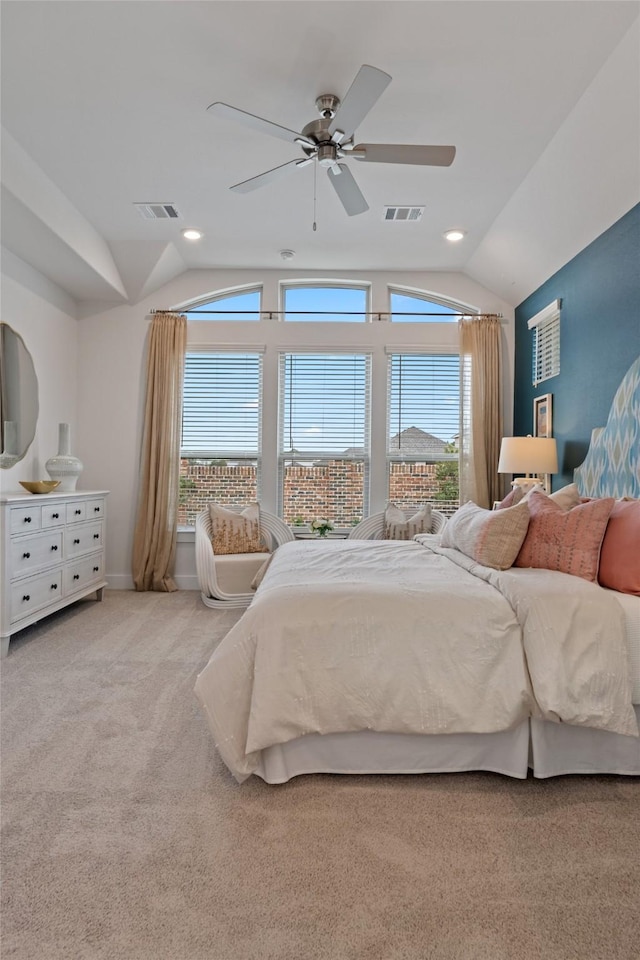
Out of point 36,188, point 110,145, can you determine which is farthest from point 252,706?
point 36,188

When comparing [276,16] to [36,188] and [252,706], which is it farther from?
[252,706]

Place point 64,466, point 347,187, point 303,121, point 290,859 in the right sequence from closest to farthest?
point 290,859 → point 347,187 → point 303,121 → point 64,466

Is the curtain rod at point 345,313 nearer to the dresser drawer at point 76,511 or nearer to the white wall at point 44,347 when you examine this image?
the white wall at point 44,347

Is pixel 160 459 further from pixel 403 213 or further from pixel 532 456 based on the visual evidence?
pixel 532 456

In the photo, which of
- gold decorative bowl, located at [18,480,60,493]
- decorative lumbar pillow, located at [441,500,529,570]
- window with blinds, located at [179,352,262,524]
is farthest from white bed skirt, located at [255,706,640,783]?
window with blinds, located at [179,352,262,524]

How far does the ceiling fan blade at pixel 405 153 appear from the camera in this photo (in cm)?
256

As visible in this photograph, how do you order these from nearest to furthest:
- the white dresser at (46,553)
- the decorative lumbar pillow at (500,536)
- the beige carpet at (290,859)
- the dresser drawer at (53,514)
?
the beige carpet at (290,859) < the decorative lumbar pillow at (500,536) < the white dresser at (46,553) < the dresser drawer at (53,514)

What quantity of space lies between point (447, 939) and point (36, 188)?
4.25 m

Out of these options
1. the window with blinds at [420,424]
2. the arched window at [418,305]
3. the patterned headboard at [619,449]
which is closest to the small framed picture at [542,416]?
the patterned headboard at [619,449]

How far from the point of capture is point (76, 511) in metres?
4.24

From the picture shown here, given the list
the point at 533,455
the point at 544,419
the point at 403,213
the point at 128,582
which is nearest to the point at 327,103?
the point at 403,213

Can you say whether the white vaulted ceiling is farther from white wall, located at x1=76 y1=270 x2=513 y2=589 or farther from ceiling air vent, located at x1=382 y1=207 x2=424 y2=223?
white wall, located at x1=76 y1=270 x2=513 y2=589

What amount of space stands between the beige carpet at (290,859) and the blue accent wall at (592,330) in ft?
7.70

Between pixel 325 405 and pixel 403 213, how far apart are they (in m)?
1.91
